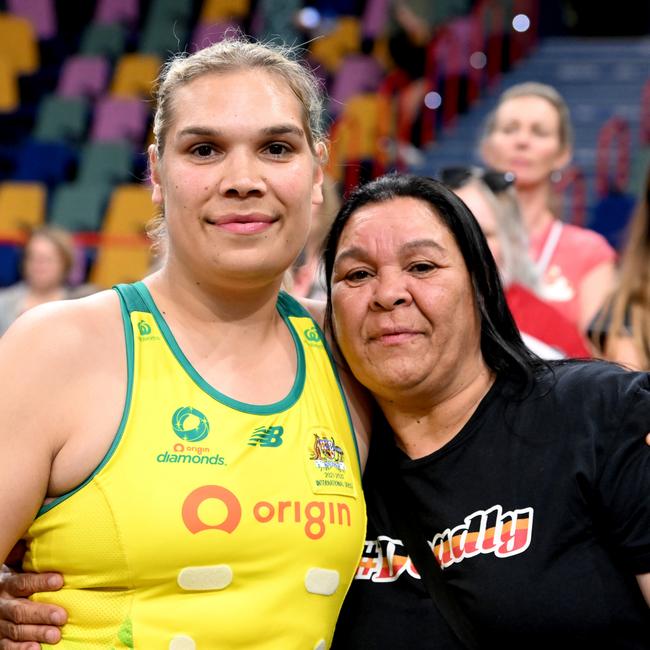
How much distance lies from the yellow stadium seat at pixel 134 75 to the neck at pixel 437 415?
8771 millimetres

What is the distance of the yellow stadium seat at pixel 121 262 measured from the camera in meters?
7.80

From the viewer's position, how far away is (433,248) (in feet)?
6.74

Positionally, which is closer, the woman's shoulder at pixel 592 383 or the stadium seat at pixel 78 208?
the woman's shoulder at pixel 592 383

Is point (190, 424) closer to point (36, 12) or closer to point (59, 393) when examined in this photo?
point (59, 393)

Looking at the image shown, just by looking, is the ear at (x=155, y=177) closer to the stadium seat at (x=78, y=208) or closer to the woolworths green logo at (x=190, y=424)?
the woolworths green logo at (x=190, y=424)

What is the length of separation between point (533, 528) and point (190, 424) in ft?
1.96

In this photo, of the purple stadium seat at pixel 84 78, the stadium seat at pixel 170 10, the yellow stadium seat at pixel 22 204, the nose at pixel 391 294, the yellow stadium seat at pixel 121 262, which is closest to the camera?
the nose at pixel 391 294

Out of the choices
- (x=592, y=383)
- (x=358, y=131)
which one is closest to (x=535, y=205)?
(x=592, y=383)

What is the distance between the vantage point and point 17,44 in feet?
35.7

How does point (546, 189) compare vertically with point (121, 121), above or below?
below

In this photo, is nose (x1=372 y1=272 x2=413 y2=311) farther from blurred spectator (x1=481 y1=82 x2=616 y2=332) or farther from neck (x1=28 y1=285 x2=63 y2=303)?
neck (x1=28 y1=285 x2=63 y2=303)

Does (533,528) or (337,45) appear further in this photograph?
(337,45)

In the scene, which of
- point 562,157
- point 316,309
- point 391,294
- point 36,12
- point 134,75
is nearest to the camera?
point 391,294

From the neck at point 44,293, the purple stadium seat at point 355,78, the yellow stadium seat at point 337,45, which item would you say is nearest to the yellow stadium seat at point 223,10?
the yellow stadium seat at point 337,45
